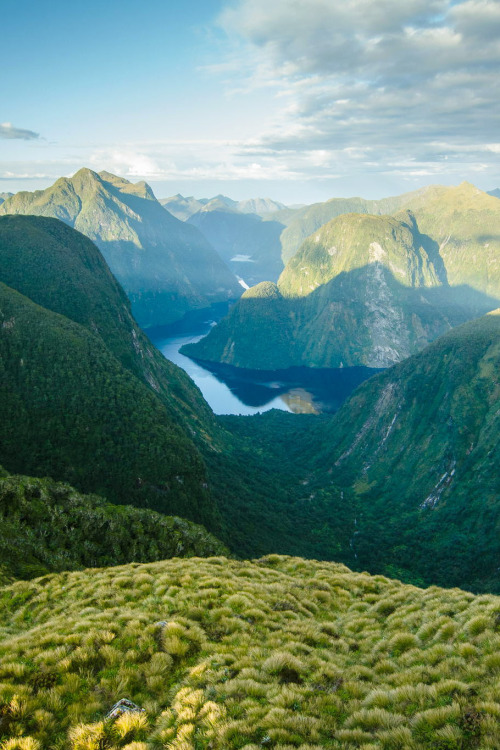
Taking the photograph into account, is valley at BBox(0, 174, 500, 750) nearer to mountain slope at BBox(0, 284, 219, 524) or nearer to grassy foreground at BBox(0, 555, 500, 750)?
grassy foreground at BBox(0, 555, 500, 750)

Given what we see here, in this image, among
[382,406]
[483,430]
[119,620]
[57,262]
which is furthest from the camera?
[382,406]

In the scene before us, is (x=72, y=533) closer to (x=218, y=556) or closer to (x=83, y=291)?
(x=218, y=556)

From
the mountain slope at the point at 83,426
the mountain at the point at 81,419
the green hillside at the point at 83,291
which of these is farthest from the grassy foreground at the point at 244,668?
the green hillside at the point at 83,291

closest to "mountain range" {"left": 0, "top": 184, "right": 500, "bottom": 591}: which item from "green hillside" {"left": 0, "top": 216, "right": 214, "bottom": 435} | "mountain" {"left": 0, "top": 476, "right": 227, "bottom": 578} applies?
"mountain" {"left": 0, "top": 476, "right": 227, "bottom": 578}

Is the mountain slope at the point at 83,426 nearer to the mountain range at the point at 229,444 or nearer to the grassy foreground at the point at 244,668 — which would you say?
the mountain range at the point at 229,444

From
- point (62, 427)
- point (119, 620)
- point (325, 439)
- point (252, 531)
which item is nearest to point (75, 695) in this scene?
point (119, 620)

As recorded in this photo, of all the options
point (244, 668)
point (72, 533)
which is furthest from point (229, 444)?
point (244, 668)

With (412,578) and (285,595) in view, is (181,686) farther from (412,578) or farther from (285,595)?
(412,578)
